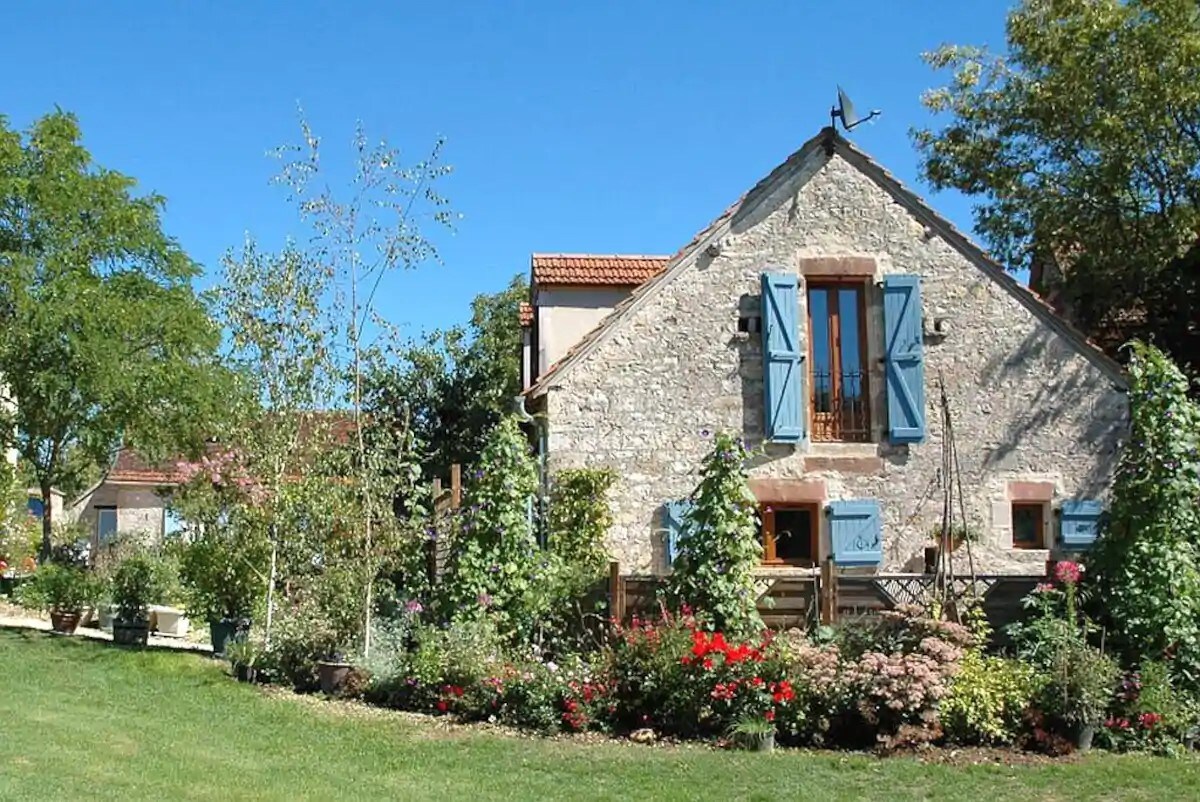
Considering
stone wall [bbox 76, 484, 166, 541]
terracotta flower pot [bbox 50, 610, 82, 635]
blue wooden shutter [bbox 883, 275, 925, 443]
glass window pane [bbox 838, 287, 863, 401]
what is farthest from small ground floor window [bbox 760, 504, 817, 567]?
stone wall [bbox 76, 484, 166, 541]

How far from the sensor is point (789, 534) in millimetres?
15930

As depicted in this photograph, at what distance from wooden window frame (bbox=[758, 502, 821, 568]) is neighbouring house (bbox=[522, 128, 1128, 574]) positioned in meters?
0.03

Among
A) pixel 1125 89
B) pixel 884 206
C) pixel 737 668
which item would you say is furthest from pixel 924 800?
pixel 1125 89

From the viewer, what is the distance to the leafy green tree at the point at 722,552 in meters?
11.8

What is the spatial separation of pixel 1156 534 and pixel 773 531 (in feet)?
18.4

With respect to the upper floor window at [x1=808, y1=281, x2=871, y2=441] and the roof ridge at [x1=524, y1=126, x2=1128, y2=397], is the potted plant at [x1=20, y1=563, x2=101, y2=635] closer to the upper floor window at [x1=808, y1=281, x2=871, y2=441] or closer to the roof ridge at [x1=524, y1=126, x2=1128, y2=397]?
the roof ridge at [x1=524, y1=126, x2=1128, y2=397]

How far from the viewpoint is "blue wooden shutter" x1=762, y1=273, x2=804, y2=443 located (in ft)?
50.7

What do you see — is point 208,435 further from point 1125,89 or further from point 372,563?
point 1125,89

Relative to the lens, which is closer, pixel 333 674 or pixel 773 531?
pixel 333 674

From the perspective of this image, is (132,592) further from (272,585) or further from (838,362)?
(838,362)

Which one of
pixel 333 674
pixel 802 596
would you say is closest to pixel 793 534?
pixel 802 596

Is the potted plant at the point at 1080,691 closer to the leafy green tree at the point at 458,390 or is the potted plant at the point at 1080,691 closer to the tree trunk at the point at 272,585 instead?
the tree trunk at the point at 272,585

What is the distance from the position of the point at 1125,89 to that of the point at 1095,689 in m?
10.2

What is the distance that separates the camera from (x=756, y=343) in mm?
15734
